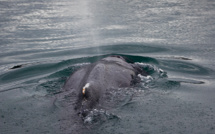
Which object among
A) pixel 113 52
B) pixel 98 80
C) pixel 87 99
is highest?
pixel 98 80

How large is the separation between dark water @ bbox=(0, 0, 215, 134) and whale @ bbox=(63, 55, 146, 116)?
0.76 ft

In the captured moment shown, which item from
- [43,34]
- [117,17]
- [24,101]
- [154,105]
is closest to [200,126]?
[154,105]

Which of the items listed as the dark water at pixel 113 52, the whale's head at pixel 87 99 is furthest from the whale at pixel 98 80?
the dark water at pixel 113 52

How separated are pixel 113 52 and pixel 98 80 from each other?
5675 mm

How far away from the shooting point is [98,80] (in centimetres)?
693

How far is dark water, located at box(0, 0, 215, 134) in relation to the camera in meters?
5.94

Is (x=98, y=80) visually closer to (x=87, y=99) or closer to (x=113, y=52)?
(x=87, y=99)

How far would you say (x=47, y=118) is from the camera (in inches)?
242

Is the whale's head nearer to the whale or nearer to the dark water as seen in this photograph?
the whale

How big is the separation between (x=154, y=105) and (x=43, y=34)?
10.3m

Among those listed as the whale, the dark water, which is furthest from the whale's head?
the dark water

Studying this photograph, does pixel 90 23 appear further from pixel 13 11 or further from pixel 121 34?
pixel 13 11

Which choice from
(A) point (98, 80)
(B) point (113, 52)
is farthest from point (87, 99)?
(B) point (113, 52)

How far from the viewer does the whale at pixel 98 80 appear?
6141mm
